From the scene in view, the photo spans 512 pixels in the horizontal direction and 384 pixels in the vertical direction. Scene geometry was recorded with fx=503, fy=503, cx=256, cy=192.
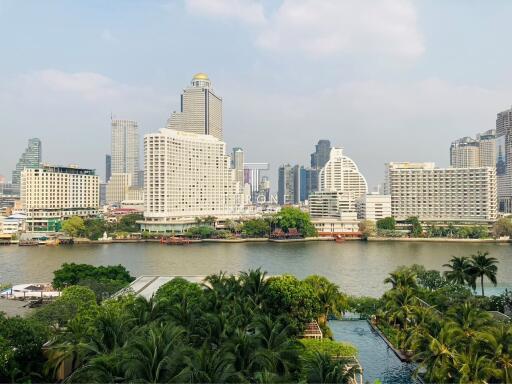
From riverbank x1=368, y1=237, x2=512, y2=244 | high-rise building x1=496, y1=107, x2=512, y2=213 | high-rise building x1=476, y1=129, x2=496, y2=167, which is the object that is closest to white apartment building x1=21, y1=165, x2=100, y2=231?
riverbank x1=368, y1=237, x2=512, y2=244

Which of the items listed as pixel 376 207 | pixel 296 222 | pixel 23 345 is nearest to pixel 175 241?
pixel 296 222

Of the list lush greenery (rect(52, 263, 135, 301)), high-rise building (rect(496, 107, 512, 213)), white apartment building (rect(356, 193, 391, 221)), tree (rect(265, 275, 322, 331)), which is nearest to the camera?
tree (rect(265, 275, 322, 331))

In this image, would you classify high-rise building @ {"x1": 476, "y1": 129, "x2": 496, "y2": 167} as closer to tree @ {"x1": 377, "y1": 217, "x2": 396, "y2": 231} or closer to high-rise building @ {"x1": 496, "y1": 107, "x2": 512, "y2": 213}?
high-rise building @ {"x1": 496, "y1": 107, "x2": 512, "y2": 213}

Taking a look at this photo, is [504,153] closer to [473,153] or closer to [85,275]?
[473,153]

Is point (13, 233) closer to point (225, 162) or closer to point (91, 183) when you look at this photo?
point (91, 183)

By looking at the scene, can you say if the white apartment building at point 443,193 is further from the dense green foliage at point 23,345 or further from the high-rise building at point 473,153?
the dense green foliage at point 23,345

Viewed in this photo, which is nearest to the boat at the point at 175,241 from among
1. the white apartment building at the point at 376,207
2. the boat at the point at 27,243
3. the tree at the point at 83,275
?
the boat at the point at 27,243
